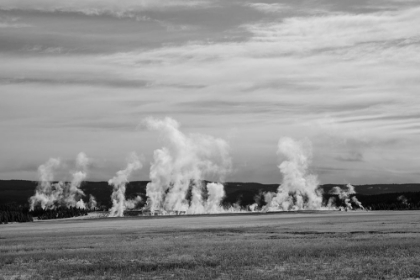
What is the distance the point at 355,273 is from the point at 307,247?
1762 cm

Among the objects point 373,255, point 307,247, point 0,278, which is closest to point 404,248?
point 373,255

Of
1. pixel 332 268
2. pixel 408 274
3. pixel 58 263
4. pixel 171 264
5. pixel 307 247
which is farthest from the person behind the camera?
pixel 307 247

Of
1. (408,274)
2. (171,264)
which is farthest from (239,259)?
(408,274)

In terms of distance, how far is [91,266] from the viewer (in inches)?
1655

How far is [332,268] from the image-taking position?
3678 centimetres

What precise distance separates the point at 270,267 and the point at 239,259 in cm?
523

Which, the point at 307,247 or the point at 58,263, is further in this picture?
the point at 307,247

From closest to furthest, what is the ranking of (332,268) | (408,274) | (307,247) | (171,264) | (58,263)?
(408,274) < (332,268) < (171,264) < (58,263) < (307,247)

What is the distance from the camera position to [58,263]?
45000 mm

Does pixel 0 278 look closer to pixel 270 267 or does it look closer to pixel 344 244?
pixel 270 267

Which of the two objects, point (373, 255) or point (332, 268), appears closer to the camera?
point (332, 268)

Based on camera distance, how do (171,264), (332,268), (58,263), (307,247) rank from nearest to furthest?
(332,268)
(171,264)
(58,263)
(307,247)

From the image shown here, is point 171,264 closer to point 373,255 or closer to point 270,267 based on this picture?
point 270,267

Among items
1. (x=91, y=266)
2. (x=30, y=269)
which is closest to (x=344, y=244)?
(x=91, y=266)
